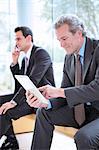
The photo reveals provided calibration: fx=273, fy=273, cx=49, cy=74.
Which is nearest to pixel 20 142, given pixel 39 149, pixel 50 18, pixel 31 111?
pixel 31 111

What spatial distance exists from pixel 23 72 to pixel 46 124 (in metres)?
1.08

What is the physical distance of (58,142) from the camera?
2.70m

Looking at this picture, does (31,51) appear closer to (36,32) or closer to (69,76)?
(69,76)

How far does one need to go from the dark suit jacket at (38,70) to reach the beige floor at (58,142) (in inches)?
18.4

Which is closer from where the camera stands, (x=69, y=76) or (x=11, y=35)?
(x=69, y=76)

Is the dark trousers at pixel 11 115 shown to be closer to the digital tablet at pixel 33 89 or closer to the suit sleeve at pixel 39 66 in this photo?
the suit sleeve at pixel 39 66

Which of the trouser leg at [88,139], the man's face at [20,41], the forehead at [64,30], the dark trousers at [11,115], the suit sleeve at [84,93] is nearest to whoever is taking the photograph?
the trouser leg at [88,139]

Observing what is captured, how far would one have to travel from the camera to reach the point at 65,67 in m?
2.18

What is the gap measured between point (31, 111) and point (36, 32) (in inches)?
82.5

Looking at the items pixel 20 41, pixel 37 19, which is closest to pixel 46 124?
pixel 20 41

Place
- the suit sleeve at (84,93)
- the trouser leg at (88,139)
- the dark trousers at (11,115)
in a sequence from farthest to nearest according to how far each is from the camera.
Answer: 1. the dark trousers at (11,115)
2. the suit sleeve at (84,93)
3. the trouser leg at (88,139)

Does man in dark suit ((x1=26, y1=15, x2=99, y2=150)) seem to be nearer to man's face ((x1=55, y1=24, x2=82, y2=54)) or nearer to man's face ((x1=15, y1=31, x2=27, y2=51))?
man's face ((x1=55, y1=24, x2=82, y2=54))

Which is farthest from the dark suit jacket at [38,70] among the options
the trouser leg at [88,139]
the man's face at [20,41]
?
the trouser leg at [88,139]

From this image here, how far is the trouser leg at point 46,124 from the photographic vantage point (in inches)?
76.0
